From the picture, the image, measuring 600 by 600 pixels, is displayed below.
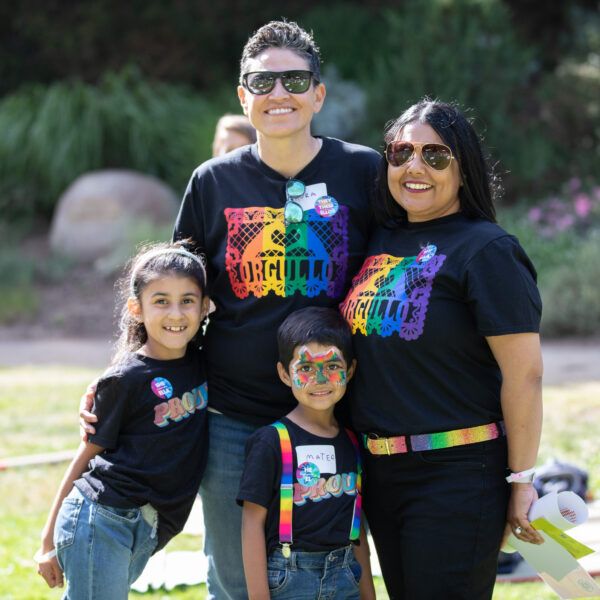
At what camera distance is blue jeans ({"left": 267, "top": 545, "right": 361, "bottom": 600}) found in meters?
2.57

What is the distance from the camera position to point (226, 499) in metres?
2.84

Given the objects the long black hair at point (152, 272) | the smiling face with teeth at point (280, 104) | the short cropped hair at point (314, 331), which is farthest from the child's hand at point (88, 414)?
the smiling face with teeth at point (280, 104)

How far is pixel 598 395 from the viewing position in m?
6.48

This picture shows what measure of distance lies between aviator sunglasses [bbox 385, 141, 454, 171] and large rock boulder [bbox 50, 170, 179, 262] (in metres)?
9.25

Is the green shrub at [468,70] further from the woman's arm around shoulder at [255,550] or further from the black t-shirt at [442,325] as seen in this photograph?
the woman's arm around shoulder at [255,550]

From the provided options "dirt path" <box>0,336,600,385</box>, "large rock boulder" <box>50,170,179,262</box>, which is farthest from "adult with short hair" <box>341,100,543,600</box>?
"large rock boulder" <box>50,170,179,262</box>

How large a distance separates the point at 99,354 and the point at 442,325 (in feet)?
22.7

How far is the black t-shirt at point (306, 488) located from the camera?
8.45 ft

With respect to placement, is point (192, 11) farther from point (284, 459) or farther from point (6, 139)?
point (284, 459)

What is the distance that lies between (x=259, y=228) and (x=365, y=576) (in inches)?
46.7

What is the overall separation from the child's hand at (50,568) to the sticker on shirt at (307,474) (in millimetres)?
875

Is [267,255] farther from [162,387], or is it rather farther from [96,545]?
[96,545]

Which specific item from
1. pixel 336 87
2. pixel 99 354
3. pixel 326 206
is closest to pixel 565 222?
pixel 336 87

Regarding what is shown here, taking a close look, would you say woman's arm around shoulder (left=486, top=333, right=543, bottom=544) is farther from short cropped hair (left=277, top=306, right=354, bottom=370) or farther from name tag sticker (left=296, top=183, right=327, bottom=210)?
name tag sticker (left=296, top=183, right=327, bottom=210)
